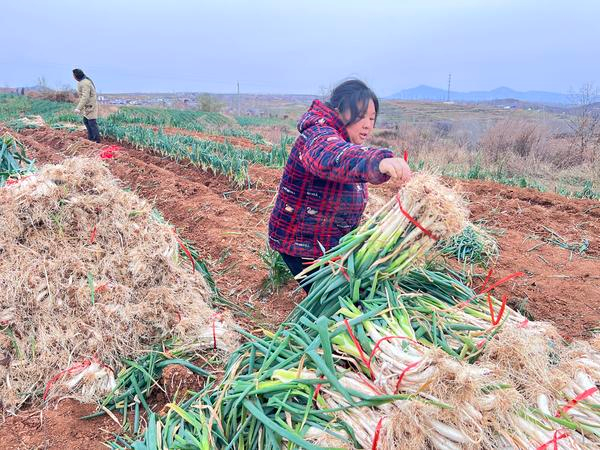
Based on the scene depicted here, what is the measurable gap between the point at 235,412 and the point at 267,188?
4.35 meters

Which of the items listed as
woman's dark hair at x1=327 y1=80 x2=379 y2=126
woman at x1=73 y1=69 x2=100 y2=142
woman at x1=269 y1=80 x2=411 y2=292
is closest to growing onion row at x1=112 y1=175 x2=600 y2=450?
woman at x1=269 y1=80 x2=411 y2=292

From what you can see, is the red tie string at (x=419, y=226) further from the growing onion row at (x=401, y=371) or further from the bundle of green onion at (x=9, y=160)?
the bundle of green onion at (x=9, y=160)

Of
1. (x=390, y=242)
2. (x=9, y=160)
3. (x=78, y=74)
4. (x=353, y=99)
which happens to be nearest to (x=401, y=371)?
(x=390, y=242)

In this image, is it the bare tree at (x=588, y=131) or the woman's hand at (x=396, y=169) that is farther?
the bare tree at (x=588, y=131)

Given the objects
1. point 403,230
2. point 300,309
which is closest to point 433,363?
point 403,230

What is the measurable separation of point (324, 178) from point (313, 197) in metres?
0.33

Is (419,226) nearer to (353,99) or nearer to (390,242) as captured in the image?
(390,242)

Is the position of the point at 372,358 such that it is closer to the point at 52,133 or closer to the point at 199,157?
the point at 199,157

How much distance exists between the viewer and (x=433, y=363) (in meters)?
1.21

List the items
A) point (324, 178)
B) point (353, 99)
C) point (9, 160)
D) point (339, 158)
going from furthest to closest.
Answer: point (9, 160) → point (353, 99) → point (324, 178) → point (339, 158)

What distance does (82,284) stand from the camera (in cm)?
244

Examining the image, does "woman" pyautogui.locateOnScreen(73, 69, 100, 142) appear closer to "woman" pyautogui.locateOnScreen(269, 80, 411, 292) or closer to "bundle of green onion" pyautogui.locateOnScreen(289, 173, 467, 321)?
"woman" pyautogui.locateOnScreen(269, 80, 411, 292)

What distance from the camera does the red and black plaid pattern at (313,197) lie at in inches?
73.4

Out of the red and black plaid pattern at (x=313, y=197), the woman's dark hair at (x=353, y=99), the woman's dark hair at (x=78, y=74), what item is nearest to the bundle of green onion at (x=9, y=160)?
the red and black plaid pattern at (x=313, y=197)
